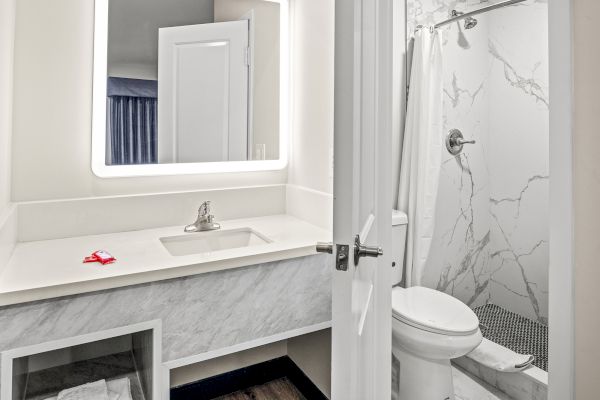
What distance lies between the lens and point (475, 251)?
7.88 feet

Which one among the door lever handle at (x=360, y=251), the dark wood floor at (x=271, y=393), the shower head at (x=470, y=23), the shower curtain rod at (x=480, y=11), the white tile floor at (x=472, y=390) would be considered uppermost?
the shower head at (x=470, y=23)

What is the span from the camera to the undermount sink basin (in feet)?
5.07

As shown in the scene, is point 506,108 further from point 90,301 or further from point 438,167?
point 90,301

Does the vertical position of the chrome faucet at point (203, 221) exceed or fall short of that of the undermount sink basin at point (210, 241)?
it exceeds it

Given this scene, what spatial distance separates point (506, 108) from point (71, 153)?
2.31 meters

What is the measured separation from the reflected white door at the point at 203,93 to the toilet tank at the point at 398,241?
2.55 ft

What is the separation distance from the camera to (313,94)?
1738mm

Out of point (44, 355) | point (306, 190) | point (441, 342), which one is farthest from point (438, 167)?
point (44, 355)

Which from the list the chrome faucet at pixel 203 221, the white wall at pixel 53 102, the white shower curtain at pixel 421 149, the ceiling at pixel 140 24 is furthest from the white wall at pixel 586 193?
the white wall at pixel 53 102

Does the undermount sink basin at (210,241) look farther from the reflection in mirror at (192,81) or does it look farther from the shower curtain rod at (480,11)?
the shower curtain rod at (480,11)

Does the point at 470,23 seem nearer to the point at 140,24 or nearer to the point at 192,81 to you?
the point at 192,81

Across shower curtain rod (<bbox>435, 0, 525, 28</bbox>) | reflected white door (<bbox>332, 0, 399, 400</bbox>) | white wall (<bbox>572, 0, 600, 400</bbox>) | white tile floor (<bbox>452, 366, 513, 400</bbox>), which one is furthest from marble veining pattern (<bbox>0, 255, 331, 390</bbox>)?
Answer: shower curtain rod (<bbox>435, 0, 525, 28</bbox>)

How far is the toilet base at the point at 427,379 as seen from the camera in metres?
1.58

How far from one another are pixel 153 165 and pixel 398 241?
1157mm
